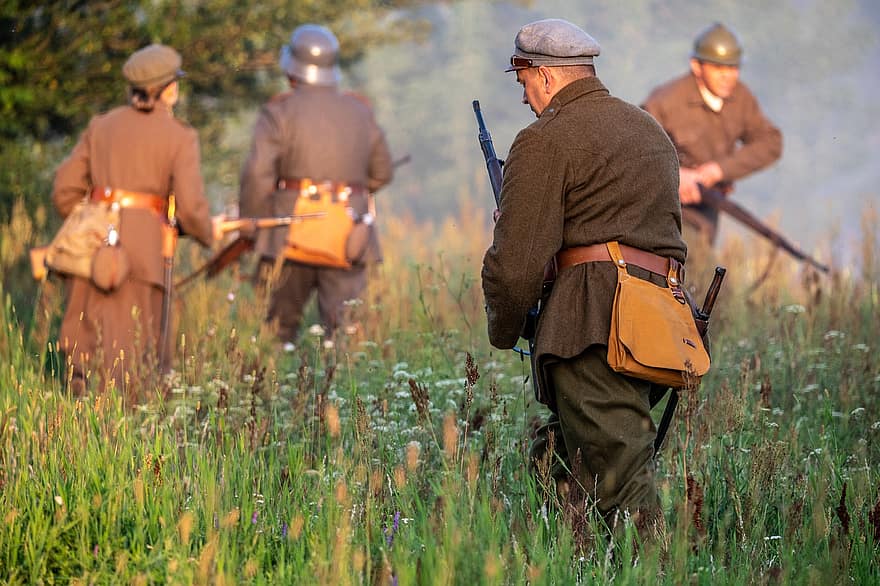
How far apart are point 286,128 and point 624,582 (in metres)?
5.35

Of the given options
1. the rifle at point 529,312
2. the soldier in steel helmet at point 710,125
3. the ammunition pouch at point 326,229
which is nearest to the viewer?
the rifle at point 529,312

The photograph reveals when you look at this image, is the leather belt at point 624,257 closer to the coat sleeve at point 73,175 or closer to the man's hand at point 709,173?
the coat sleeve at point 73,175

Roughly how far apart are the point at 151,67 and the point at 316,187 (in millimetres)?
1753

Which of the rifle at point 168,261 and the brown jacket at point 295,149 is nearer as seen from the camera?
the rifle at point 168,261

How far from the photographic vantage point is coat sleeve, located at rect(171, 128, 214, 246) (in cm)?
721

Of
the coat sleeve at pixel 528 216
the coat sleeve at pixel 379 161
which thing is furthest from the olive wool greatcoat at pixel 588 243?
the coat sleeve at pixel 379 161

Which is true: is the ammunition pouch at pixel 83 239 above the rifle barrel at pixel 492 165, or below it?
below

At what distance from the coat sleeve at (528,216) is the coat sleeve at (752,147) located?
17.6ft

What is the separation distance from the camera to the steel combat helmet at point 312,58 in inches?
341

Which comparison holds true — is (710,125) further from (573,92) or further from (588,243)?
(588,243)

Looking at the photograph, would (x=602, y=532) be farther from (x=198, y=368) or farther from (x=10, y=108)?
(x=10, y=108)

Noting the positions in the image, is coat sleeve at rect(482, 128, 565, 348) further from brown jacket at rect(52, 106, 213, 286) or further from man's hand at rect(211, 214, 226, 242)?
man's hand at rect(211, 214, 226, 242)

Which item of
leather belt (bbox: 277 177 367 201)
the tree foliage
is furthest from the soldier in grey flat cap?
the tree foliage

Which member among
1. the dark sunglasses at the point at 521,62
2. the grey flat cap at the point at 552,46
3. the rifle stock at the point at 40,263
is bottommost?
the rifle stock at the point at 40,263
